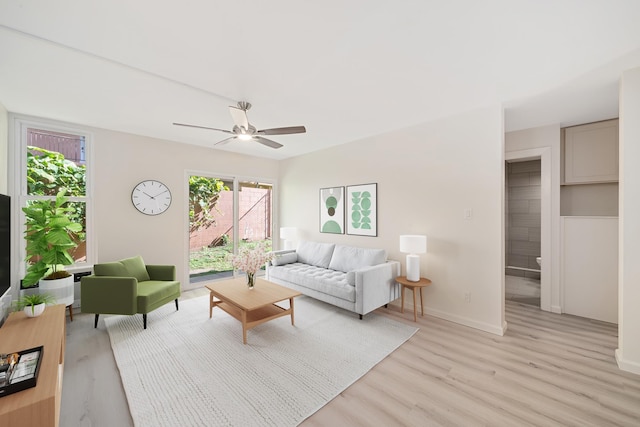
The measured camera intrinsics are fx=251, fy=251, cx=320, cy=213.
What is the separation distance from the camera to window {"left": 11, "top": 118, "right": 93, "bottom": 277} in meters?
3.22

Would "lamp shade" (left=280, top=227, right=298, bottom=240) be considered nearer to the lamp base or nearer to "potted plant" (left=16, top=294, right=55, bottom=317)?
the lamp base

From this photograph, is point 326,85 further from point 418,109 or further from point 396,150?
point 396,150

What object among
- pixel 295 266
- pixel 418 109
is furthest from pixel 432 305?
pixel 418 109

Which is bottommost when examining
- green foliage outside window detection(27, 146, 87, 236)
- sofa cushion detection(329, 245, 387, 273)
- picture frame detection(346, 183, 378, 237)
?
sofa cushion detection(329, 245, 387, 273)

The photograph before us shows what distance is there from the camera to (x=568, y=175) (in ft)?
11.5

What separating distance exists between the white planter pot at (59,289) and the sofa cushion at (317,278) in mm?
2620

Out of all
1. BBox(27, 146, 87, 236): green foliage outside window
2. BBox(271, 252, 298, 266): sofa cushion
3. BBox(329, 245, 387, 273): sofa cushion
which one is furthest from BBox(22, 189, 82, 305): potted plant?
BBox(329, 245, 387, 273): sofa cushion

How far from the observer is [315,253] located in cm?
458

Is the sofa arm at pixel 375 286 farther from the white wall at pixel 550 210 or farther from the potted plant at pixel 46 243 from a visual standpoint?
the potted plant at pixel 46 243

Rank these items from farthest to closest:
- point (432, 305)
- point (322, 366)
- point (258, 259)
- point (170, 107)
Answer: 1. point (432, 305)
2. point (258, 259)
3. point (170, 107)
4. point (322, 366)

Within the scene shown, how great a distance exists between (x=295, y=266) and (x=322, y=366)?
2272mm

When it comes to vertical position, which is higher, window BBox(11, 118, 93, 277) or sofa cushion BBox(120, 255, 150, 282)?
window BBox(11, 118, 93, 277)

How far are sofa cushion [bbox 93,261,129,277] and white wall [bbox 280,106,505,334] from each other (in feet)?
11.1

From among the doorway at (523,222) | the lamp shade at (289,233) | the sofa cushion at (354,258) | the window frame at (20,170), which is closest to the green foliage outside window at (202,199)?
the lamp shade at (289,233)
